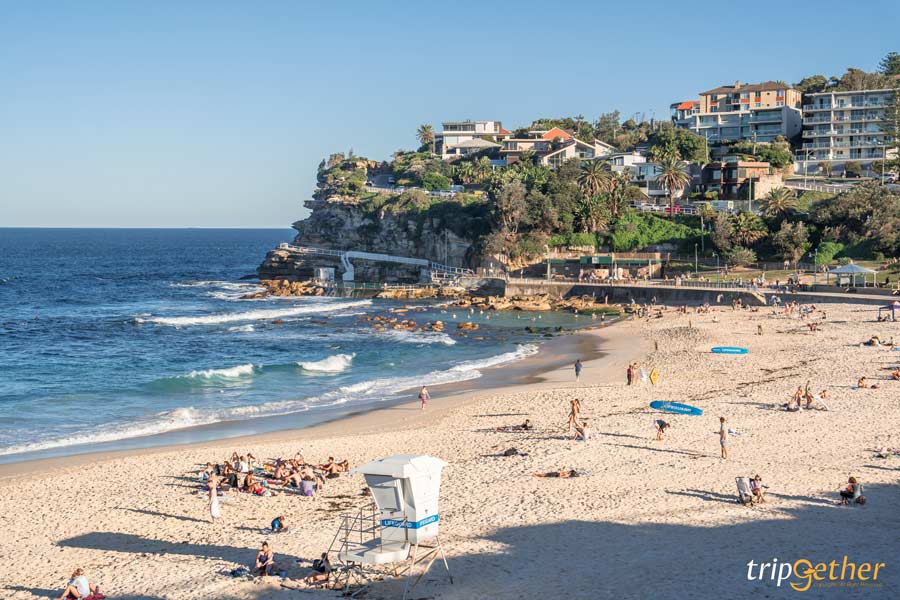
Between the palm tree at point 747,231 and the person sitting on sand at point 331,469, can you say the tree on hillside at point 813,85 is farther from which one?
the person sitting on sand at point 331,469

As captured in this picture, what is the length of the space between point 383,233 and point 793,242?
3869 cm

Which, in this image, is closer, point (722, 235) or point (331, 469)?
point (331, 469)

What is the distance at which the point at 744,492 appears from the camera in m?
17.9

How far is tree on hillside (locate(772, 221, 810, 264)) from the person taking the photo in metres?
63.6

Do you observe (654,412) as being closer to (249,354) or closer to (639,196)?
(249,354)

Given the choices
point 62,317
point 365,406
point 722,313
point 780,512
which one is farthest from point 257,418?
point 62,317

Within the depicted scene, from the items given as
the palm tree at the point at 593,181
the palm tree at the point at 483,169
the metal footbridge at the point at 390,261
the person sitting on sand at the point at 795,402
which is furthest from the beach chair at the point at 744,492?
the palm tree at the point at 483,169

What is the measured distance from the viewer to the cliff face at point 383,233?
78.8 meters

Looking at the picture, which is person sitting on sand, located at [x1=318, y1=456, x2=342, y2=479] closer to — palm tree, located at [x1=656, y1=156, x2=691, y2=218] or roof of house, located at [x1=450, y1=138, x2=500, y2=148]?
palm tree, located at [x1=656, y1=156, x2=691, y2=218]

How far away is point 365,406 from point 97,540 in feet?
48.6

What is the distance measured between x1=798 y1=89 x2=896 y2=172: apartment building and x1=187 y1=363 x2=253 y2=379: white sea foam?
2742 inches

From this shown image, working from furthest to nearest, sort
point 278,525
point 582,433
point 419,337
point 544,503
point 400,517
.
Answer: point 419,337, point 582,433, point 544,503, point 278,525, point 400,517

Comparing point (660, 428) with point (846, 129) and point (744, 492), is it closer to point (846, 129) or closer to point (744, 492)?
point (744, 492)

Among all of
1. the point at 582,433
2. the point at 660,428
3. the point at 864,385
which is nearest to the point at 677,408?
the point at 660,428
